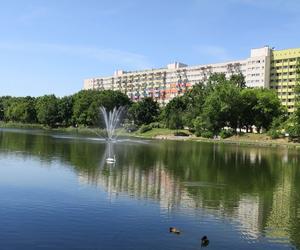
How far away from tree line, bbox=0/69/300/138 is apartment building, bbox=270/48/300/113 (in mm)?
25431

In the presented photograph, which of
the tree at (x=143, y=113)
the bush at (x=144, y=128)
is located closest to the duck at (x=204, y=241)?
the bush at (x=144, y=128)

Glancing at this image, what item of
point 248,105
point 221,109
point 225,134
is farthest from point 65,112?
point 248,105

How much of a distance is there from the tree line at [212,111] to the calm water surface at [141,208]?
63.8 metres

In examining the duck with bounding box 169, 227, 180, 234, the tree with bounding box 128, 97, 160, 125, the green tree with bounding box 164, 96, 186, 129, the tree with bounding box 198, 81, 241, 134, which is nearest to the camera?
the duck with bounding box 169, 227, 180, 234

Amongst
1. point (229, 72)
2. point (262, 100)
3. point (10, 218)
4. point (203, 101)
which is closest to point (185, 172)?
point (10, 218)

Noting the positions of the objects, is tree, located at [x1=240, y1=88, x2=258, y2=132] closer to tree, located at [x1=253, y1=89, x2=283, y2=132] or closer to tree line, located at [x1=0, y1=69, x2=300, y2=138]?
tree line, located at [x1=0, y1=69, x2=300, y2=138]

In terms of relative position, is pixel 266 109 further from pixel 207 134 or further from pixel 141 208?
pixel 141 208

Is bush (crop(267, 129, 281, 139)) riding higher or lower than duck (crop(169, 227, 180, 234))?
higher

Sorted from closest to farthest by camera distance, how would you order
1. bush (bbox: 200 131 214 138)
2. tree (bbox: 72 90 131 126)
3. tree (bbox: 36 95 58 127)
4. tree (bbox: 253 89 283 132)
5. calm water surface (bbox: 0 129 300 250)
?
calm water surface (bbox: 0 129 300 250)
tree (bbox: 253 89 283 132)
bush (bbox: 200 131 214 138)
tree (bbox: 72 90 131 126)
tree (bbox: 36 95 58 127)

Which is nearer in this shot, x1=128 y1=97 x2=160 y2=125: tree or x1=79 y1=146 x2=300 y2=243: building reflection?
x1=79 y1=146 x2=300 y2=243: building reflection

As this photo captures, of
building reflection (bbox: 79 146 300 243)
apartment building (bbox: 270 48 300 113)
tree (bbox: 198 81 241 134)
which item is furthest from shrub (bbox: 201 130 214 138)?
building reflection (bbox: 79 146 300 243)

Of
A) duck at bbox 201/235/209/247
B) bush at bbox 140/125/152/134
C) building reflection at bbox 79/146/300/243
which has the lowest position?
duck at bbox 201/235/209/247

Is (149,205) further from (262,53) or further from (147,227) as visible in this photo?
(262,53)

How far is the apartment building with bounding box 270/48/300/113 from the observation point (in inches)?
6235
